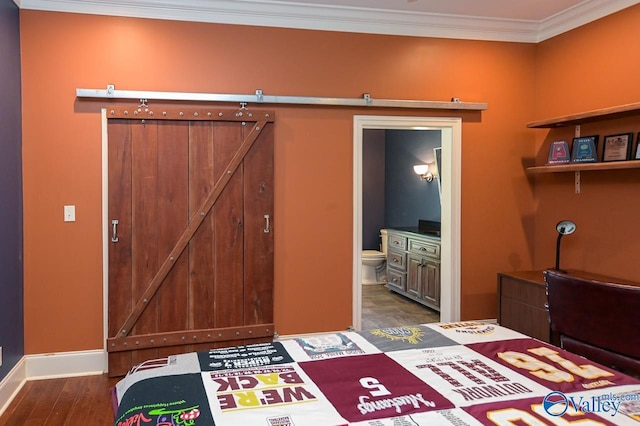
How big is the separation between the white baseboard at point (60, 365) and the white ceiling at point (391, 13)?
2.42 meters

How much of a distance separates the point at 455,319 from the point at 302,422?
3042 mm

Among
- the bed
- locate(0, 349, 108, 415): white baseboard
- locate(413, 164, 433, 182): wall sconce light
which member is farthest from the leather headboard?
locate(413, 164, 433, 182): wall sconce light

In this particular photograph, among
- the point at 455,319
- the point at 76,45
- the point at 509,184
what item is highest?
the point at 76,45

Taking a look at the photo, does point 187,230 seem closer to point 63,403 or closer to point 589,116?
point 63,403

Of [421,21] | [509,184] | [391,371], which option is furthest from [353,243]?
[391,371]

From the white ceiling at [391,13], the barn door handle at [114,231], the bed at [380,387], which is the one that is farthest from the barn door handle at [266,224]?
the bed at [380,387]

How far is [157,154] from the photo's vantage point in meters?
3.44

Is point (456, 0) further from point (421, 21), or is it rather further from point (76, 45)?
point (76, 45)

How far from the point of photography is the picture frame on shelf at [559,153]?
3.73 metres

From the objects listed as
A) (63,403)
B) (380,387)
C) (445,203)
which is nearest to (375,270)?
(445,203)

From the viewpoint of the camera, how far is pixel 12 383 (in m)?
3.06

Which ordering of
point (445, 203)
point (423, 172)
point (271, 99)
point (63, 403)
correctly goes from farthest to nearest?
1. point (423, 172)
2. point (445, 203)
3. point (271, 99)
4. point (63, 403)

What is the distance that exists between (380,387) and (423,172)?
472 centimetres

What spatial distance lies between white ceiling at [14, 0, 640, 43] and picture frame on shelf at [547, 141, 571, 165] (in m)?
0.95
